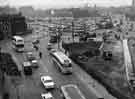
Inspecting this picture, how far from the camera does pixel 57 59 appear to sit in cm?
1120

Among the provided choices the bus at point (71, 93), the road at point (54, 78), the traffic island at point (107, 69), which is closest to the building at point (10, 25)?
the traffic island at point (107, 69)

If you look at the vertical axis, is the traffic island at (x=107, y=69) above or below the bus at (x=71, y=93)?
below

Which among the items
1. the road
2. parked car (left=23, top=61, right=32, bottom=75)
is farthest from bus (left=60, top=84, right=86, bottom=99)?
parked car (left=23, top=61, right=32, bottom=75)

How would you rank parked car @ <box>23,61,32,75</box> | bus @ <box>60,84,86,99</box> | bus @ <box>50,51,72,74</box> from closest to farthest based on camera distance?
bus @ <box>60,84,86,99</box> → bus @ <box>50,51,72,74</box> → parked car @ <box>23,61,32,75</box>

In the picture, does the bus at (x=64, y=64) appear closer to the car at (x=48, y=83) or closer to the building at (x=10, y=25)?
the car at (x=48, y=83)

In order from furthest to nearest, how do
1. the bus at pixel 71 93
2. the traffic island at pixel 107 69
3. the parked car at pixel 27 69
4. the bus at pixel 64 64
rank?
the parked car at pixel 27 69, the bus at pixel 64 64, the traffic island at pixel 107 69, the bus at pixel 71 93

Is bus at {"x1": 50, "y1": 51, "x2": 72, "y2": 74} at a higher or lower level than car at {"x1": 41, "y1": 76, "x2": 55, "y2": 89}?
higher

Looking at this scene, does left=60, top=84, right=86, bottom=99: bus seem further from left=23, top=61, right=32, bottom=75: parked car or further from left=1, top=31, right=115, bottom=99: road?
left=23, top=61, right=32, bottom=75: parked car

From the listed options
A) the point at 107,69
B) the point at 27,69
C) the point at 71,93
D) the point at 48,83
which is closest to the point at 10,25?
the point at 27,69

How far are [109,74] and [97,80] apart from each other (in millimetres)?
1018

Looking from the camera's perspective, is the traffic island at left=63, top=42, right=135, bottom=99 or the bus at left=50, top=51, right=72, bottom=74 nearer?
the traffic island at left=63, top=42, right=135, bottom=99

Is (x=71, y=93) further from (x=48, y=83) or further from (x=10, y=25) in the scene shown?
(x=10, y=25)

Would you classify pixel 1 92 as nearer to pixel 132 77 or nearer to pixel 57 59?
pixel 57 59

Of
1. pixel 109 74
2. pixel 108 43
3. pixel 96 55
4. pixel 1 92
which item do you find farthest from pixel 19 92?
pixel 108 43
